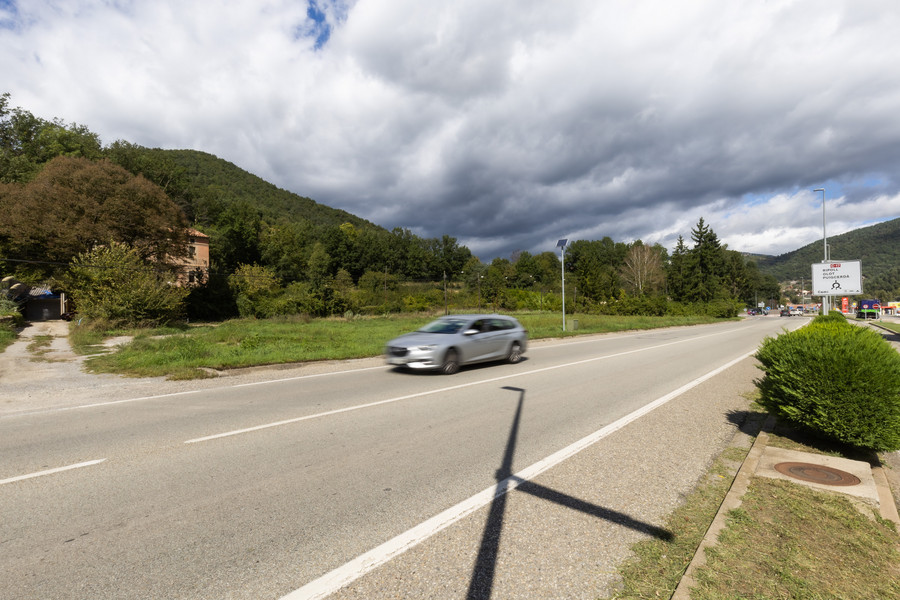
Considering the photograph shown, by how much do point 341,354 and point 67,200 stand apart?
32477mm

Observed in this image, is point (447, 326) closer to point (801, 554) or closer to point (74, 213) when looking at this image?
point (801, 554)

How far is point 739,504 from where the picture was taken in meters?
3.59

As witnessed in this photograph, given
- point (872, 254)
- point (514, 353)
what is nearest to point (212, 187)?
point (514, 353)

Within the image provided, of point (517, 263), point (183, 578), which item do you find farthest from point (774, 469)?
point (517, 263)

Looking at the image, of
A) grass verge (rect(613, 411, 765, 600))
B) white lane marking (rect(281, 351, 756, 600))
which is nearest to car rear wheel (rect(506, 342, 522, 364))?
white lane marking (rect(281, 351, 756, 600))

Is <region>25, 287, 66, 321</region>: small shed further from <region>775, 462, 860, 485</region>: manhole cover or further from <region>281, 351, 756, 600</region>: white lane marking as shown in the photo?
<region>775, 462, 860, 485</region>: manhole cover

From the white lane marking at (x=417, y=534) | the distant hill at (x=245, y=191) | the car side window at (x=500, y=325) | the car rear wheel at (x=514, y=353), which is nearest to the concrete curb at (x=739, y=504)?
the white lane marking at (x=417, y=534)

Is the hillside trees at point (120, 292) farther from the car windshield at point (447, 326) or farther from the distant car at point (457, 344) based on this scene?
the car windshield at point (447, 326)

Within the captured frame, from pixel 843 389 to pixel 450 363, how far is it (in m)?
7.96

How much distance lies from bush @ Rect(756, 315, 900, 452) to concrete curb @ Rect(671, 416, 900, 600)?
432 mm

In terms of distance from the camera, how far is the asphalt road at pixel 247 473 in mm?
2889

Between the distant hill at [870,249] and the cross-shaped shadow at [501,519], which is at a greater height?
the distant hill at [870,249]

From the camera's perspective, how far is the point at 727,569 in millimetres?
2711

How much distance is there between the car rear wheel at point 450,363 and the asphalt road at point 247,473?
189cm
